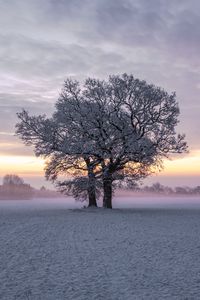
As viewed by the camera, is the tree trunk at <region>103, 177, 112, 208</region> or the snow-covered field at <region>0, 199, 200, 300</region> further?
the tree trunk at <region>103, 177, 112, 208</region>

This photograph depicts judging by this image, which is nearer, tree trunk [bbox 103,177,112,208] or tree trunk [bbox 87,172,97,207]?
tree trunk [bbox 87,172,97,207]

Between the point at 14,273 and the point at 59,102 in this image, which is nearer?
the point at 14,273

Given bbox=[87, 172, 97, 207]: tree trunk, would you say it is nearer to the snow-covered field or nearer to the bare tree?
the bare tree

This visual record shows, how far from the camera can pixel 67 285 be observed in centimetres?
1291

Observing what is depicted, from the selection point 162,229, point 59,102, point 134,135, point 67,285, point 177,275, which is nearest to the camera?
Answer: point 67,285

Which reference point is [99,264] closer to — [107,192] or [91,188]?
[91,188]

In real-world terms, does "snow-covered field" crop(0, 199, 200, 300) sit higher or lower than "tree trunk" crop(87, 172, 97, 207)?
lower

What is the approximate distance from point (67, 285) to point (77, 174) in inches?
1390

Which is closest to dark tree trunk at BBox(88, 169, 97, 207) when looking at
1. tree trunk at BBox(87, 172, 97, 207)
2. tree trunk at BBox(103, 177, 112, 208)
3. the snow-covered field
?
tree trunk at BBox(87, 172, 97, 207)

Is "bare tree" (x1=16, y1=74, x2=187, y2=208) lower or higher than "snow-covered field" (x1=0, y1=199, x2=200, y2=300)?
higher

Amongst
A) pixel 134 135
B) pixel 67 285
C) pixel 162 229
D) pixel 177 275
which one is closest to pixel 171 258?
pixel 177 275

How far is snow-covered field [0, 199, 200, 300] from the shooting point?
12.3 m

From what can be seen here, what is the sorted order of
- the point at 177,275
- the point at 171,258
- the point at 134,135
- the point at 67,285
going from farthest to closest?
the point at 134,135 → the point at 171,258 → the point at 177,275 → the point at 67,285

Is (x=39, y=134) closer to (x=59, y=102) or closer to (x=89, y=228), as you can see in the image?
(x=59, y=102)
